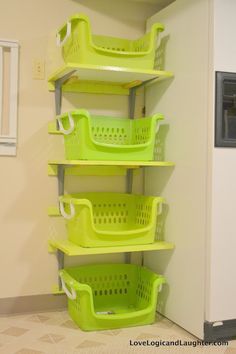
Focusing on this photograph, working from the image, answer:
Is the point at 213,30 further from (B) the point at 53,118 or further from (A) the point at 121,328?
(A) the point at 121,328

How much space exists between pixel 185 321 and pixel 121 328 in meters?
0.29

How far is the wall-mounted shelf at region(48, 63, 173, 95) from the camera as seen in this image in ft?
6.66

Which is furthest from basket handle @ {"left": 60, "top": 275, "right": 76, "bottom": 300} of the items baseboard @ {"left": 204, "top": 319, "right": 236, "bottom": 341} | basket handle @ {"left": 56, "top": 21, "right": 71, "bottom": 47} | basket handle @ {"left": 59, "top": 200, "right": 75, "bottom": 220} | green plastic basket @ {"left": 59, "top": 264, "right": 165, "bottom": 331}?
basket handle @ {"left": 56, "top": 21, "right": 71, "bottom": 47}

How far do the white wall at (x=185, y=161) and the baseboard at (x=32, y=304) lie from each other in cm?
53

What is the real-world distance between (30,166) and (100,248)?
568 mm

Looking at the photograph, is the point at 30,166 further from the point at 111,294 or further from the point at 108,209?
the point at 111,294

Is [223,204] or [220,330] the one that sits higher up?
[223,204]

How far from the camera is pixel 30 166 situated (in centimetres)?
226

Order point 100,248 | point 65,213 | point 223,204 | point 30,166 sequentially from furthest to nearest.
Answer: point 30,166, point 65,213, point 100,248, point 223,204

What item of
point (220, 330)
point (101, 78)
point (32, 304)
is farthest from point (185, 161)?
point (32, 304)

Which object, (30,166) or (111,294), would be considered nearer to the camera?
(30,166)

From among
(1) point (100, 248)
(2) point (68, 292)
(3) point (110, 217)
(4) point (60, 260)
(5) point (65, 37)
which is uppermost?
(5) point (65, 37)

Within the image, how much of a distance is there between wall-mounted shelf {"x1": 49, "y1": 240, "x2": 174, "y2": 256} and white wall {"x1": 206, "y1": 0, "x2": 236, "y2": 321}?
0.98 feet

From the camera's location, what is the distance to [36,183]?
7.47ft
